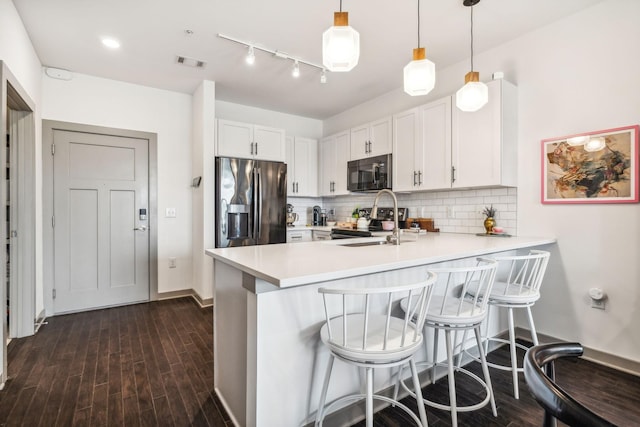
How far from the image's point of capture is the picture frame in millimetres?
2166

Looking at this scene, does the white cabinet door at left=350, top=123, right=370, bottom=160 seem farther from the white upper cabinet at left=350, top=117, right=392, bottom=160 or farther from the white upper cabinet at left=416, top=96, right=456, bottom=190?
the white upper cabinet at left=416, top=96, right=456, bottom=190

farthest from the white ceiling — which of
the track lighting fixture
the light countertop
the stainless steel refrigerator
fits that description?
the light countertop

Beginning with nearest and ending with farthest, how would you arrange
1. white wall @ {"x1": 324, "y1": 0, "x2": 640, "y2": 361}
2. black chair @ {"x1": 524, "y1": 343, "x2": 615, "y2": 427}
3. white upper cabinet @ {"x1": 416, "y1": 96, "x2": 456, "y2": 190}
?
black chair @ {"x1": 524, "y1": 343, "x2": 615, "y2": 427} < white wall @ {"x1": 324, "y1": 0, "x2": 640, "y2": 361} < white upper cabinet @ {"x1": 416, "y1": 96, "x2": 456, "y2": 190}

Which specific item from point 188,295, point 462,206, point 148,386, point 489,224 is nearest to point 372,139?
point 462,206

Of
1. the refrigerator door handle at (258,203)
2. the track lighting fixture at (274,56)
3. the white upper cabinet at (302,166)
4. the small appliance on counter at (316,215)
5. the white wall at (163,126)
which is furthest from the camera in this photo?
the small appliance on counter at (316,215)

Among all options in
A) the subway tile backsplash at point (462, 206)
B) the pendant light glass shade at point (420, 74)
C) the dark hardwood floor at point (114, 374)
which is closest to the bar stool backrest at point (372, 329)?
the dark hardwood floor at point (114, 374)

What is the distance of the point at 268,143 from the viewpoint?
420cm

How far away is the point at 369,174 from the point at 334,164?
31.3 inches

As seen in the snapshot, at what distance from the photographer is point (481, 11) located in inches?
92.6

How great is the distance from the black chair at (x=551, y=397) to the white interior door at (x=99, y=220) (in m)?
4.05

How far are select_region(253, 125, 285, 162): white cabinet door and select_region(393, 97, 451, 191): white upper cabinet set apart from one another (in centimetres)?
156

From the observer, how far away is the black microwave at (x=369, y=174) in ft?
12.1

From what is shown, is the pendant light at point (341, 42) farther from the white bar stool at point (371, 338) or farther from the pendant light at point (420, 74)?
the white bar stool at point (371, 338)

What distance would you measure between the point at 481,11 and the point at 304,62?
1584mm
